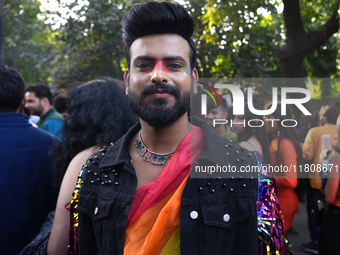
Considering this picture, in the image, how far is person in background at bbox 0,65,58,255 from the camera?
224 cm

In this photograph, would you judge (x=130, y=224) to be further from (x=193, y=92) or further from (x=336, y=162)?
(x=336, y=162)

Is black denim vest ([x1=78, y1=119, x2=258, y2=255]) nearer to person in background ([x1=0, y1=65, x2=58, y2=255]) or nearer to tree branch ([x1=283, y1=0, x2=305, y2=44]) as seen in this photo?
Answer: person in background ([x1=0, y1=65, x2=58, y2=255])

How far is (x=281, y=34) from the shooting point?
8938mm

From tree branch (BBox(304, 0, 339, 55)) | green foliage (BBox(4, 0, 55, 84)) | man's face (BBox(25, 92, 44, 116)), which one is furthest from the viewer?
green foliage (BBox(4, 0, 55, 84))

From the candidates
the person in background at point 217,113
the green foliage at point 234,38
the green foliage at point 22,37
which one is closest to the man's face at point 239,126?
the person in background at point 217,113

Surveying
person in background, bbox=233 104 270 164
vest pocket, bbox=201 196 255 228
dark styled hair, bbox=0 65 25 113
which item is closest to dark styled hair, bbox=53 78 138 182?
dark styled hair, bbox=0 65 25 113

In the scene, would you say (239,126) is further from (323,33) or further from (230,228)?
(323,33)

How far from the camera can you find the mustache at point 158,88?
1598 millimetres

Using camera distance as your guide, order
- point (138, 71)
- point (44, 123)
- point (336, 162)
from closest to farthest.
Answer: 1. point (138, 71)
2. point (336, 162)
3. point (44, 123)

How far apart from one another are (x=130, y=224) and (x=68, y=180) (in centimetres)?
61

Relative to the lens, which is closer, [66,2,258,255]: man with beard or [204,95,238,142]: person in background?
[66,2,258,255]: man with beard

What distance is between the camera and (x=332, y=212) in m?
2.92

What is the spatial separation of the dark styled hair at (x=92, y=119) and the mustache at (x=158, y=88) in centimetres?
65

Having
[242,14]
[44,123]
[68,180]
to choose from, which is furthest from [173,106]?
[242,14]
